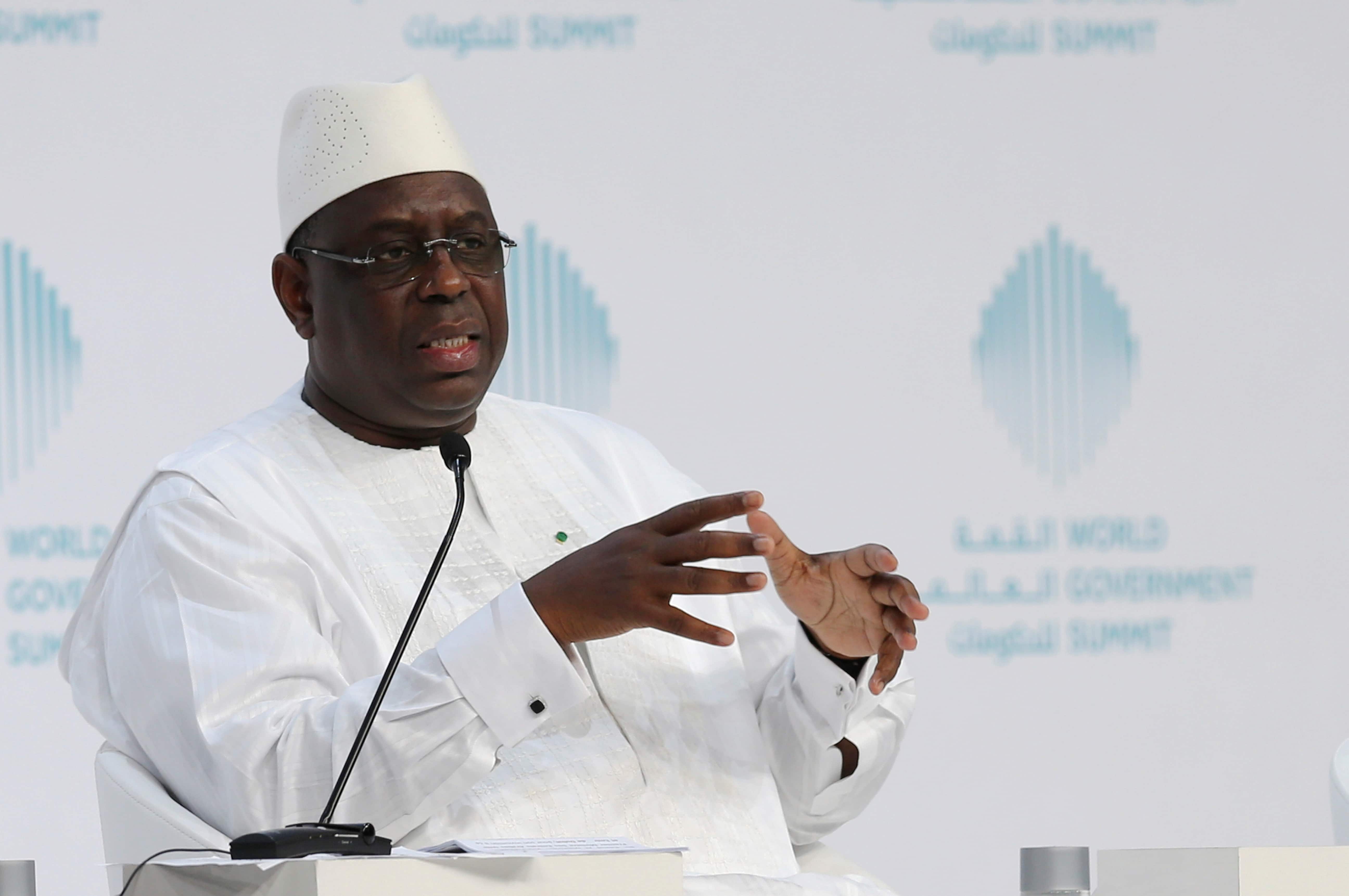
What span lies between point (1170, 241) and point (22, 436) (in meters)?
2.65

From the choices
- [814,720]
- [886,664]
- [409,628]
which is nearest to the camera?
[409,628]

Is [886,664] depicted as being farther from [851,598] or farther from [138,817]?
[138,817]

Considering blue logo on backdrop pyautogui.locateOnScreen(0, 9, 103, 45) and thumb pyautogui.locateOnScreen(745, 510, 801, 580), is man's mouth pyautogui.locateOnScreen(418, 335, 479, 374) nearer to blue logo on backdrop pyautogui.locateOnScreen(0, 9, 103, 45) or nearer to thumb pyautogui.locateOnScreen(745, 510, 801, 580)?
thumb pyautogui.locateOnScreen(745, 510, 801, 580)

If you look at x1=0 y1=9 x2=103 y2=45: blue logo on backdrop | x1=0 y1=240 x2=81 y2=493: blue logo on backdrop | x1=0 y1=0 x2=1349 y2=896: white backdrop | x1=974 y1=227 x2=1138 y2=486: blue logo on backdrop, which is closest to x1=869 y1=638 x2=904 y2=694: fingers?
x1=0 y1=0 x2=1349 y2=896: white backdrop

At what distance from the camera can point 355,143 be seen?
2637 millimetres

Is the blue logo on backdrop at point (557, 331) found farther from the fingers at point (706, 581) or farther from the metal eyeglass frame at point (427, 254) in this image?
the fingers at point (706, 581)

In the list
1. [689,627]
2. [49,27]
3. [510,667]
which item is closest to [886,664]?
[689,627]

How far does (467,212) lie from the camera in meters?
2.63

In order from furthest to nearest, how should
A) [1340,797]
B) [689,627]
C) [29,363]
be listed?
[29,363] < [1340,797] < [689,627]

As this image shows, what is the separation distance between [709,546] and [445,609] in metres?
0.57

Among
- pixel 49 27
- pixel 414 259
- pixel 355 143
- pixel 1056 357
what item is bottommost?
pixel 1056 357

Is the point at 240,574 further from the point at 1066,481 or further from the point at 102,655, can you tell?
the point at 1066,481

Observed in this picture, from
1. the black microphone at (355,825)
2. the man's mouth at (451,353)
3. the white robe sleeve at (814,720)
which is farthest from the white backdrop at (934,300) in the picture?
the black microphone at (355,825)

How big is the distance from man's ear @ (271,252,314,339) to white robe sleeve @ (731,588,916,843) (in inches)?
31.3
